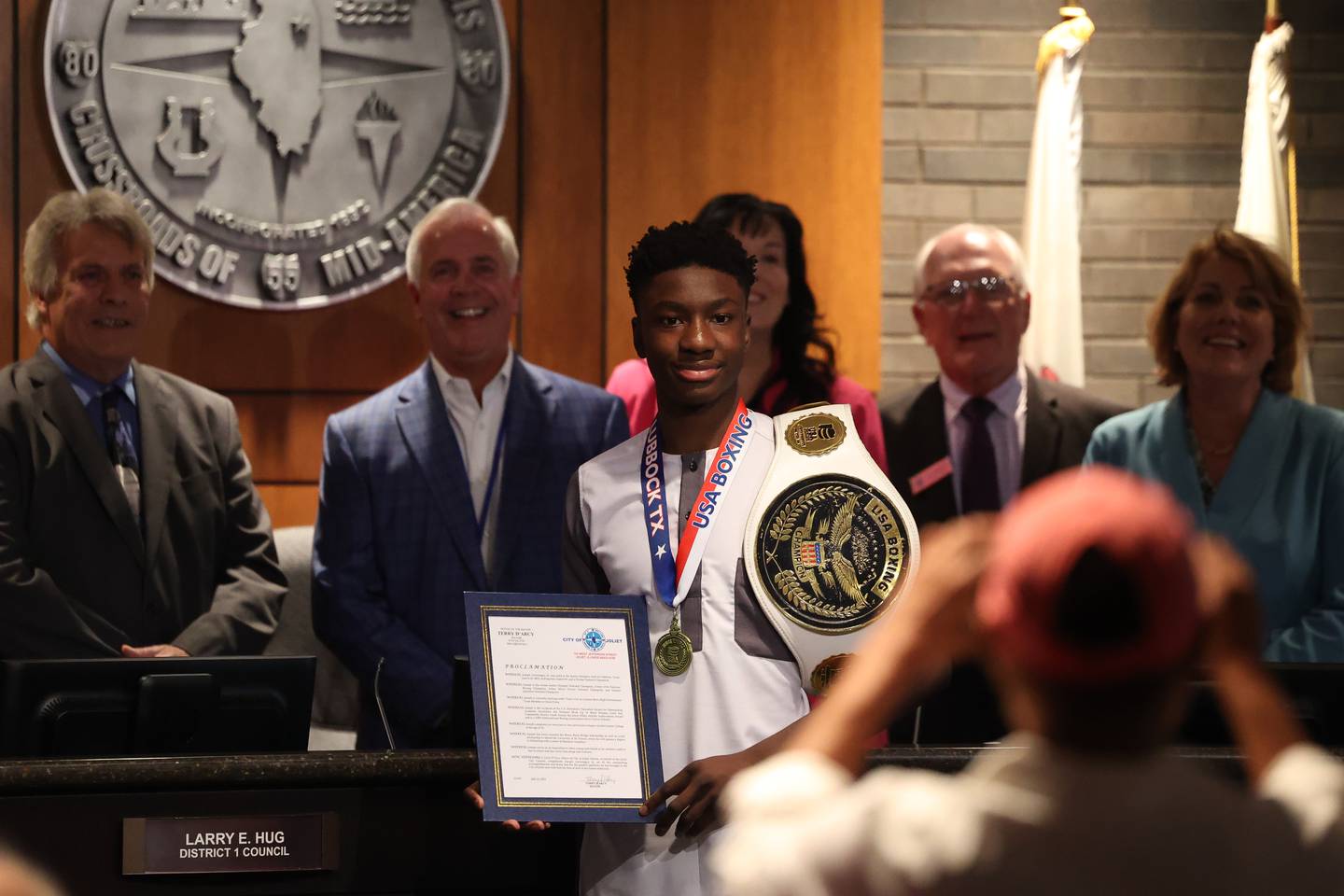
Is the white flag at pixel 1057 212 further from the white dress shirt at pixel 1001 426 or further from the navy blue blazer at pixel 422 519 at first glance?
the navy blue blazer at pixel 422 519

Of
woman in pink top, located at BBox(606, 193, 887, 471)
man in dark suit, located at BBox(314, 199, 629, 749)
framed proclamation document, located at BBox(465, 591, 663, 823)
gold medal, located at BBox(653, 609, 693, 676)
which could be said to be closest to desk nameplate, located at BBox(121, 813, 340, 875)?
framed proclamation document, located at BBox(465, 591, 663, 823)

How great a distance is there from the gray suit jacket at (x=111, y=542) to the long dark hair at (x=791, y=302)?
1226 millimetres

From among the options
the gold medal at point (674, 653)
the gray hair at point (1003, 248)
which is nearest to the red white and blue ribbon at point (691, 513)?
the gold medal at point (674, 653)

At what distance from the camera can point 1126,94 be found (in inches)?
205

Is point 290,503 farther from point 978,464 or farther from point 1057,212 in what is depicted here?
point 1057,212

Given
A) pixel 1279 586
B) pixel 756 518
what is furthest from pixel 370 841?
pixel 1279 586

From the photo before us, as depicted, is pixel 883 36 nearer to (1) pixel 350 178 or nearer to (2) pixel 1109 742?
(1) pixel 350 178

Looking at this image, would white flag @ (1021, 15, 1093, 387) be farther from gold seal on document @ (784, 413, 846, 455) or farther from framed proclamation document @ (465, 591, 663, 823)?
framed proclamation document @ (465, 591, 663, 823)

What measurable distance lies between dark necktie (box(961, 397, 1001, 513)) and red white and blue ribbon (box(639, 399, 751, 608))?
4.63ft

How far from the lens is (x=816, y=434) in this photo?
2074 mm

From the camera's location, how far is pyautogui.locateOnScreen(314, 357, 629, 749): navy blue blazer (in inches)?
117

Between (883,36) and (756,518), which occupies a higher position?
(883,36)

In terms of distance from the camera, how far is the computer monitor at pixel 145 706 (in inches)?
86.0

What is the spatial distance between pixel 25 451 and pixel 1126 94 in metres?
3.72
